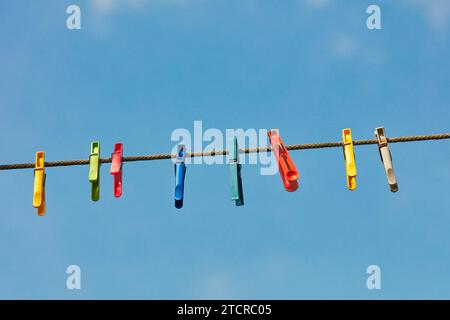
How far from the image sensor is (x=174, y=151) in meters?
8.48

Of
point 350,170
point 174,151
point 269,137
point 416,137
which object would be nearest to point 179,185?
point 174,151

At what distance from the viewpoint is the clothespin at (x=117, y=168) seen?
8422 mm

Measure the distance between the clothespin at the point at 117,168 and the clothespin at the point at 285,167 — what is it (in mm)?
1510

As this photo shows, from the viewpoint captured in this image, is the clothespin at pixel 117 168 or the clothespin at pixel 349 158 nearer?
the clothespin at pixel 349 158

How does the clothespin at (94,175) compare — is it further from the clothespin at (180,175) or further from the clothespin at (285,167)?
the clothespin at (285,167)

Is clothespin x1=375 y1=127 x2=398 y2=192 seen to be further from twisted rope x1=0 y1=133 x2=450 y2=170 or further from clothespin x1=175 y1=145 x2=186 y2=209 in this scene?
clothespin x1=175 y1=145 x2=186 y2=209

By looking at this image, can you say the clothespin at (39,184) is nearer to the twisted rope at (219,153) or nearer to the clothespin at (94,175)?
the twisted rope at (219,153)

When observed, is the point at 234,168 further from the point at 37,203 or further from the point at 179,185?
the point at 37,203

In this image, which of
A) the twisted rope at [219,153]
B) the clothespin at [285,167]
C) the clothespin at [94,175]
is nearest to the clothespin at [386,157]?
the twisted rope at [219,153]

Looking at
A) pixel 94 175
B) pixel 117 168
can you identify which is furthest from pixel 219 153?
pixel 94 175

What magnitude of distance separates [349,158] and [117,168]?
2242 millimetres

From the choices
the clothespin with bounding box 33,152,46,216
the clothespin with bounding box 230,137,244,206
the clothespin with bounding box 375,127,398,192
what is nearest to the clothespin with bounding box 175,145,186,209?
the clothespin with bounding box 230,137,244,206

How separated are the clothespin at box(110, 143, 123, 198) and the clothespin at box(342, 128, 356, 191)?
2183 millimetres

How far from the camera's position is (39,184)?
8.48 m
